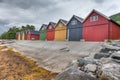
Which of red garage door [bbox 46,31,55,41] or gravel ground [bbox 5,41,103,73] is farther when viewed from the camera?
red garage door [bbox 46,31,55,41]

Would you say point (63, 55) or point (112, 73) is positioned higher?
point (112, 73)

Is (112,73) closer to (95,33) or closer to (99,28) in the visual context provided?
(99,28)

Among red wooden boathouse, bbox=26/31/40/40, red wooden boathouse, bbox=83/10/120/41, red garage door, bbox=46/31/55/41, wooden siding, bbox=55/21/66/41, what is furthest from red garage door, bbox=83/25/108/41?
red wooden boathouse, bbox=26/31/40/40

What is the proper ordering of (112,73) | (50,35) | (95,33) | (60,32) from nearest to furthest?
1. (112,73)
2. (95,33)
3. (60,32)
4. (50,35)

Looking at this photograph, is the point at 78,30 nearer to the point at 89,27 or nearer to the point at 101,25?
the point at 89,27

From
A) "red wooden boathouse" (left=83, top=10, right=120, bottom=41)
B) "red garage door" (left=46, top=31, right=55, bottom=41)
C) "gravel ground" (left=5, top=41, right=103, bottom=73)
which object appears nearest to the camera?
"gravel ground" (left=5, top=41, right=103, bottom=73)

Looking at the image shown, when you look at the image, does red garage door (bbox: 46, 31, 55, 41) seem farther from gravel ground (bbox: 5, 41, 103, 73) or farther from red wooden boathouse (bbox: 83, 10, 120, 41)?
gravel ground (bbox: 5, 41, 103, 73)

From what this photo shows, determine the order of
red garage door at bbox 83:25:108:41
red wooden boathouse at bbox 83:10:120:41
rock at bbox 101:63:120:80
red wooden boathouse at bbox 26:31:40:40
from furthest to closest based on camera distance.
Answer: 1. red wooden boathouse at bbox 26:31:40:40
2. red garage door at bbox 83:25:108:41
3. red wooden boathouse at bbox 83:10:120:41
4. rock at bbox 101:63:120:80

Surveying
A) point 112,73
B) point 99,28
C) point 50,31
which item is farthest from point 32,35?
point 112,73

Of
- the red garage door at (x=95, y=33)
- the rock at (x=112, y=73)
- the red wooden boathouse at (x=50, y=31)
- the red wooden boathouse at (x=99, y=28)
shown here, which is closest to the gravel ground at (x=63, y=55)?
the rock at (x=112, y=73)

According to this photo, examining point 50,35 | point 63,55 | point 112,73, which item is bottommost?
point 63,55

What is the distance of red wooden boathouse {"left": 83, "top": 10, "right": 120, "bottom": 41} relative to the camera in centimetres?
2078

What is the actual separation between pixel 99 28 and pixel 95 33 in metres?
1.11

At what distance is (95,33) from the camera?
22.3m
